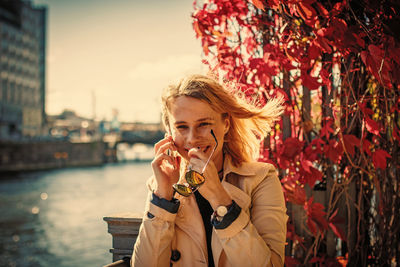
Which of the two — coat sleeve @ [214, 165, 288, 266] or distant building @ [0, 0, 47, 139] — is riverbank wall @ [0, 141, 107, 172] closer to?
distant building @ [0, 0, 47, 139]

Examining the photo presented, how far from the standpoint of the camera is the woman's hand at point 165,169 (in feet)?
5.20

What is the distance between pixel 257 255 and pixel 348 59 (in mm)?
1402

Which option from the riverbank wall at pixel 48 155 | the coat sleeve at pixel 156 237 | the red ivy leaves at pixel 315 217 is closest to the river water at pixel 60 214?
the riverbank wall at pixel 48 155

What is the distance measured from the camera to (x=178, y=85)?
165cm

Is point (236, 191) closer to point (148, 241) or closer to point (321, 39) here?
point (148, 241)

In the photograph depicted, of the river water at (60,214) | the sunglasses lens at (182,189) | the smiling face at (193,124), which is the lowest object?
the river water at (60,214)

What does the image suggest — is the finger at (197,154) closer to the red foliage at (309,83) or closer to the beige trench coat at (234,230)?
the beige trench coat at (234,230)

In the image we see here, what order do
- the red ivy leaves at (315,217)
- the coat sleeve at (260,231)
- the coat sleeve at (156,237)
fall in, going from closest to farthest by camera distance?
the coat sleeve at (260,231) < the coat sleeve at (156,237) < the red ivy leaves at (315,217)

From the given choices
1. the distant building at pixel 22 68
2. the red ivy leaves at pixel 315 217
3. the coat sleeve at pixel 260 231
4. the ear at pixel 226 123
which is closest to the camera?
the coat sleeve at pixel 260 231

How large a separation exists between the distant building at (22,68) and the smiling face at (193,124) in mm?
49300

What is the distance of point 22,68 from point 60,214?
38.2m

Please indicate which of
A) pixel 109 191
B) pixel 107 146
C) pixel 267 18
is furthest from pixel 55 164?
pixel 267 18

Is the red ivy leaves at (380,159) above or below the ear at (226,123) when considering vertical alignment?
below

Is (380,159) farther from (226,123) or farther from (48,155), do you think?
(48,155)
